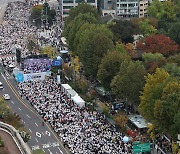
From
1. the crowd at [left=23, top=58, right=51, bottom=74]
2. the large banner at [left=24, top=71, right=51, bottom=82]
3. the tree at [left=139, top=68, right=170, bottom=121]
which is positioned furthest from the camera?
the crowd at [left=23, top=58, right=51, bottom=74]

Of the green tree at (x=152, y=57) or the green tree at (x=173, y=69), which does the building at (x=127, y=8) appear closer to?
the green tree at (x=152, y=57)

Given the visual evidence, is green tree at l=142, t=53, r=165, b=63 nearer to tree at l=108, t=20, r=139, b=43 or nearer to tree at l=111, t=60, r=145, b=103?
tree at l=111, t=60, r=145, b=103

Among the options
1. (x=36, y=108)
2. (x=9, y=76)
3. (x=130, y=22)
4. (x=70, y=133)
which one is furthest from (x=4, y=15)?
(x=70, y=133)

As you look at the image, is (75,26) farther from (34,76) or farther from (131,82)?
(131,82)

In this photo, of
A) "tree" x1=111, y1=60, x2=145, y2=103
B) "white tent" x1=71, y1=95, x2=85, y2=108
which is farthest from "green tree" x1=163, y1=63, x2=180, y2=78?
"white tent" x1=71, y1=95, x2=85, y2=108

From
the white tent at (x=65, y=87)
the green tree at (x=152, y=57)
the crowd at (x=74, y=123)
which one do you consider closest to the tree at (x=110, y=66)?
the white tent at (x=65, y=87)
